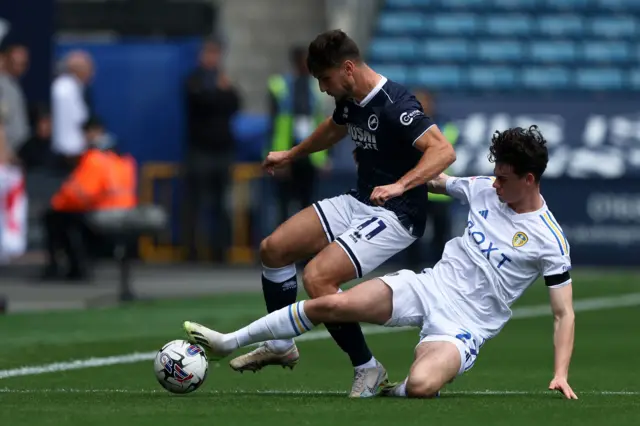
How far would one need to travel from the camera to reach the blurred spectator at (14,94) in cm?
1784

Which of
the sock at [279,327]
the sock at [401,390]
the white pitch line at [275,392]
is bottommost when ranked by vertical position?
the white pitch line at [275,392]

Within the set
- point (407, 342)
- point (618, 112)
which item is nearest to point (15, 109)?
point (407, 342)

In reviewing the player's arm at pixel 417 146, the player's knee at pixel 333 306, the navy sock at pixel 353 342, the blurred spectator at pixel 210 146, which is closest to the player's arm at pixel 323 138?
the player's arm at pixel 417 146

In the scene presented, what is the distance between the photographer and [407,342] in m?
12.8

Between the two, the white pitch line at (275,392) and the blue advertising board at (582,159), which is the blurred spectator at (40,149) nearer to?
the blue advertising board at (582,159)

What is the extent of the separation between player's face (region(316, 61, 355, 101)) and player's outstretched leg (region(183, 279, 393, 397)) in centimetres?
106

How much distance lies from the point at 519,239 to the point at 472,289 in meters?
0.37

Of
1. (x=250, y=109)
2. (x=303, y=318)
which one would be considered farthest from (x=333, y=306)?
(x=250, y=109)

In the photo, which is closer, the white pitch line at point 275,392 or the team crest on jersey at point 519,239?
the team crest on jersey at point 519,239

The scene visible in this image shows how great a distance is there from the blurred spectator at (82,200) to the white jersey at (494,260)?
10218mm

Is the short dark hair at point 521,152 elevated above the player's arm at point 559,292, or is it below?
above

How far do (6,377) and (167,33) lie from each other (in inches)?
610

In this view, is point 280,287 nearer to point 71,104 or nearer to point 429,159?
point 429,159

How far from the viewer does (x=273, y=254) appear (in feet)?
29.8
